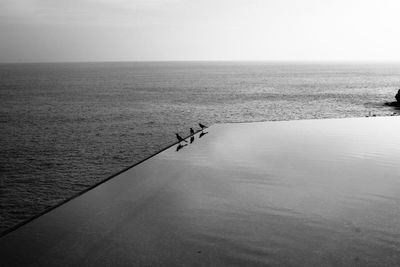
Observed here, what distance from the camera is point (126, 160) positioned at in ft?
78.2

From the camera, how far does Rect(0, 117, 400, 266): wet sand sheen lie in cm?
620

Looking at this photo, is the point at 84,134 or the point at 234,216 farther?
the point at 84,134

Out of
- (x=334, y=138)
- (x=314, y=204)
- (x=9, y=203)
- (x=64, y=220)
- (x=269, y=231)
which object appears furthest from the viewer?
(x=334, y=138)

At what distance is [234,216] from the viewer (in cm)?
791

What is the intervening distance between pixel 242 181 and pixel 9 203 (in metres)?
11.5

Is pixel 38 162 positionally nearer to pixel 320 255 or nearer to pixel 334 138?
pixel 334 138

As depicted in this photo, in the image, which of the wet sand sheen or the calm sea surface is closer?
the wet sand sheen

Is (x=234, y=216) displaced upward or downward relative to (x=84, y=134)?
upward

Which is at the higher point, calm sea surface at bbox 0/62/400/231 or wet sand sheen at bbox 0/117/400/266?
wet sand sheen at bbox 0/117/400/266

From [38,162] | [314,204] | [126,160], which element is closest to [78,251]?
[314,204]

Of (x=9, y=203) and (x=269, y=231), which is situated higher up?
(x=269, y=231)

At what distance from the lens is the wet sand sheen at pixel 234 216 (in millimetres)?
6195

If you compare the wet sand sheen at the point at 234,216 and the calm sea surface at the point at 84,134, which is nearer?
the wet sand sheen at the point at 234,216

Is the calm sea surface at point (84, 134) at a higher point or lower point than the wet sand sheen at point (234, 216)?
lower
